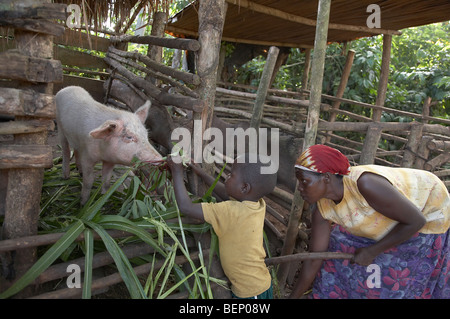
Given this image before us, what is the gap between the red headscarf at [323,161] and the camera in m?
1.94

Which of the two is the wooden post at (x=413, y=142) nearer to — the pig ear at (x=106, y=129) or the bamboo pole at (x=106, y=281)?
the bamboo pole at (x=106, y=281)

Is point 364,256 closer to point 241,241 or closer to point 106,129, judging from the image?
point 241,241

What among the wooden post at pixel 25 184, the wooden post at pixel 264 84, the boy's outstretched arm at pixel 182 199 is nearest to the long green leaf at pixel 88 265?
the wooden post at pixel 25 184

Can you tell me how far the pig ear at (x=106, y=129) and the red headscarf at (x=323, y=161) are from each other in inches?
67.1

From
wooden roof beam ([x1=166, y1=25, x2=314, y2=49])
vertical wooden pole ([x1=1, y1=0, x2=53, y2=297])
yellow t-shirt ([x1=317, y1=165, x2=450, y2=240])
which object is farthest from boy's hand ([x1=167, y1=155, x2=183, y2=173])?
wooden roof beam ([x1=166, y1=25, x2=314, y2=49])

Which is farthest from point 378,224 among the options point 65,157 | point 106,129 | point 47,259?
point 65,157

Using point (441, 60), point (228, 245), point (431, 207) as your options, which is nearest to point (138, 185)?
point (228, 245)

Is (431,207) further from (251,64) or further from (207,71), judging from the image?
(251,64)

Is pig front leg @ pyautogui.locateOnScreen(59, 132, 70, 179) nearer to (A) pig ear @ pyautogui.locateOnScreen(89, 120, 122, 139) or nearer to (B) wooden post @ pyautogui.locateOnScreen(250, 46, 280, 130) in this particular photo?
(A) pig ear @ pyautogui.locateOnScreen(89, 120, 122, 139)

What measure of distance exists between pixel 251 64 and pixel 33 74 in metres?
8.42

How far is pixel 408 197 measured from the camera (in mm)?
1973

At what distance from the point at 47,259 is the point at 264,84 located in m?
3.18

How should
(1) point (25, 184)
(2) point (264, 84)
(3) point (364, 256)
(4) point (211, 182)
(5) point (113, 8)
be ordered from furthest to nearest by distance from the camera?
1. (5) point (113, 8)
2. (2) point (264, 84)
3. (4) point (211, 182)
4. (3) point (364, 256)
5. (1) point (25, 184)
